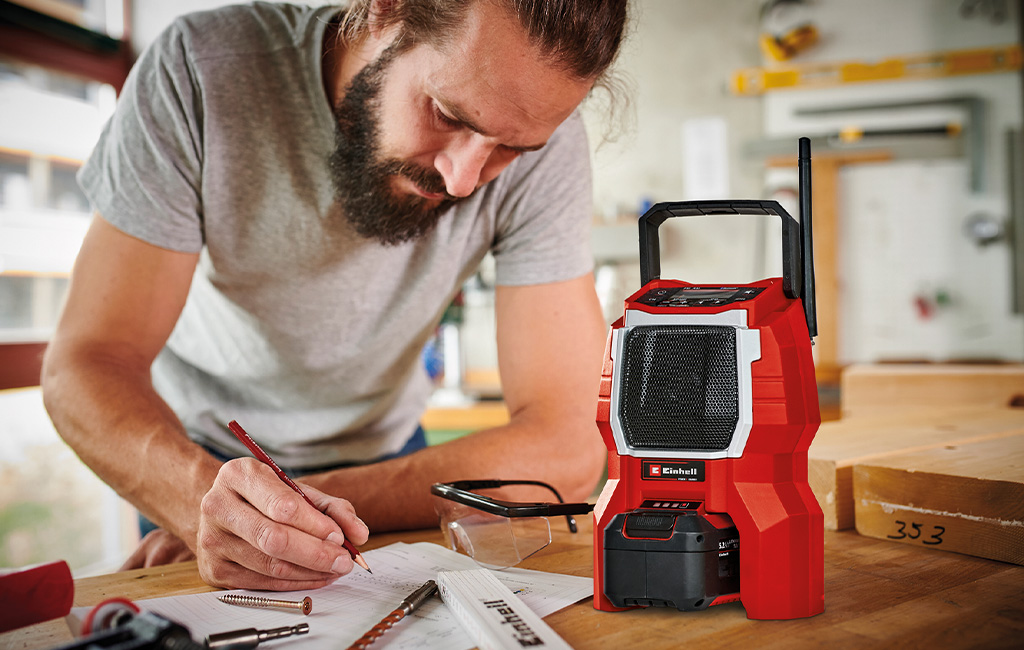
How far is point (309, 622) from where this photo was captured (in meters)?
0.64

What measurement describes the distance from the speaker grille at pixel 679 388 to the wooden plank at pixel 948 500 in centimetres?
38

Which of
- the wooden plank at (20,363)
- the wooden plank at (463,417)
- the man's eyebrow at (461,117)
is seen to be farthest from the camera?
the wooden plank at (20,363)

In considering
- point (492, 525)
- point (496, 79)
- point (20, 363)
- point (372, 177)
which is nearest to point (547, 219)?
point (372, 177)

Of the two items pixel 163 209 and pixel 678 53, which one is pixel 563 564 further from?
pixel 678 53

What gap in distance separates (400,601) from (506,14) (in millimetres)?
623

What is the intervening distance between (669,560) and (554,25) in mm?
582

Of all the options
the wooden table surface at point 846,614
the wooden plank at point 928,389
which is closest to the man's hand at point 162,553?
the wooden table surface at point 846,614

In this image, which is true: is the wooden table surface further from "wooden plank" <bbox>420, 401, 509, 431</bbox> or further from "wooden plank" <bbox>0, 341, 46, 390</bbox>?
"wooden plank" <bbox>0, 341, 46, 390</bbox>

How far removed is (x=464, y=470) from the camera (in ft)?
3.37

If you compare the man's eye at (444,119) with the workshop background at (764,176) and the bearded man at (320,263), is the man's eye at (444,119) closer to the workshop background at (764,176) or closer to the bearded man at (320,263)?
the bearded man at (320,263)

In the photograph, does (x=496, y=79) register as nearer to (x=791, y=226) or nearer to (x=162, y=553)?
(x=791, y=226)

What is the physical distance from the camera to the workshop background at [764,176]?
2.67 m

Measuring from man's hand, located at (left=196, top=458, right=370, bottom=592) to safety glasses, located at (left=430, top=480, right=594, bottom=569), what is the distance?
0.14 meters

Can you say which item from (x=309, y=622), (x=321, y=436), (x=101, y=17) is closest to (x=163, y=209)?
(x=321, y=436)
